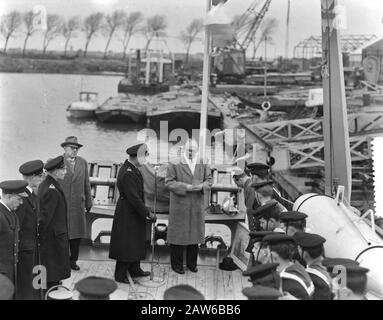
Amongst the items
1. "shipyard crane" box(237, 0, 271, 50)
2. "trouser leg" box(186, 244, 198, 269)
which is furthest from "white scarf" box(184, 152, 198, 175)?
"shipyard crane" box(237, 0, 271, 50)

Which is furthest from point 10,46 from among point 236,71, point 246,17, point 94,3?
point 236,71

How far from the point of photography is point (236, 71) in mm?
27828

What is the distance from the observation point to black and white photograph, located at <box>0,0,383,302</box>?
3494 millimetres

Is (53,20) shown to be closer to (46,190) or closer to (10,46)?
(10,46)

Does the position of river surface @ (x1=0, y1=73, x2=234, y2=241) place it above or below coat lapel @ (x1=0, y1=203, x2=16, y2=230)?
above

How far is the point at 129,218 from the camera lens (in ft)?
14.3

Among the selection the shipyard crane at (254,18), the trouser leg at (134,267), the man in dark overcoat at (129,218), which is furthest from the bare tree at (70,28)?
the trouser leg at (134,267)

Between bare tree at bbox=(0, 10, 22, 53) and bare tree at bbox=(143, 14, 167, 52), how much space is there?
4609 mm

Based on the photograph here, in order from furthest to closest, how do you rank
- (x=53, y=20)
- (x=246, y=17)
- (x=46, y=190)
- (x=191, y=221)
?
1. (x=246, y=17)
2. (x=53, y=20)
3. (x=191, y=221)
4. (x=46, y=190)

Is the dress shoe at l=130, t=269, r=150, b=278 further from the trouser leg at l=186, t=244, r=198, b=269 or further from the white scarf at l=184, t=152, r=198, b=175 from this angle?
the white scarf at l=184, t=152, r=198, b=175

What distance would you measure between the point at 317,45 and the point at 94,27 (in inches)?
472

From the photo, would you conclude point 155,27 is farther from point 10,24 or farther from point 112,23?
point 10,24

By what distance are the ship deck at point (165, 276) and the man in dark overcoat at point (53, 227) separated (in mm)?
248
